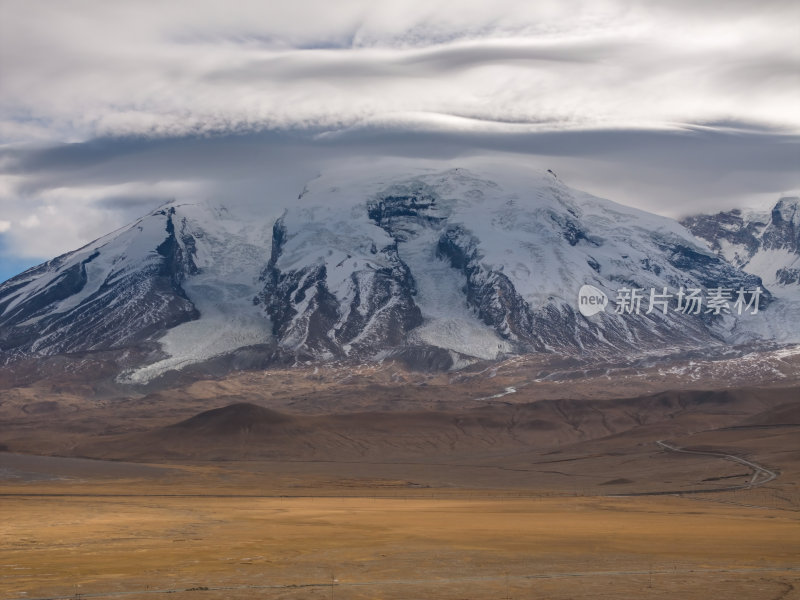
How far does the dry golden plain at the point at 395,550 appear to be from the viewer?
40938mm

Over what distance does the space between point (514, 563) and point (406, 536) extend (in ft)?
44.7

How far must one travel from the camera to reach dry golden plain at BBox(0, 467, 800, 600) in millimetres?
40938

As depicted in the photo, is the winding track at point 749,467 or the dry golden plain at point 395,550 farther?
the winding track at point 749,467

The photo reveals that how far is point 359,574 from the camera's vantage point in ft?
147

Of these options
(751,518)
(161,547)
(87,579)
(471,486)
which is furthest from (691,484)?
(87,579)

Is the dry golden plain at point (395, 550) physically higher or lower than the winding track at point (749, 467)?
higher

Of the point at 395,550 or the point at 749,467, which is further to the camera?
the point at 749,467

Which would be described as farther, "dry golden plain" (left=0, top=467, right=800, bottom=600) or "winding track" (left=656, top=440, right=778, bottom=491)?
"winding track" (left=656, top=440, right=778, bottom=491)

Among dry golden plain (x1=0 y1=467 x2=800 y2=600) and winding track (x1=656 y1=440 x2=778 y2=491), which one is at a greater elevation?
dry golden plain (x1=0 y1=467 x2=800 y2=600)

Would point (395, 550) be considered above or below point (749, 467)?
above

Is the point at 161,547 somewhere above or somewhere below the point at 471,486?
above

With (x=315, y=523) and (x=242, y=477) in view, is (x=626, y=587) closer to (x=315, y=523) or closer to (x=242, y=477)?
(x=315, y=523)

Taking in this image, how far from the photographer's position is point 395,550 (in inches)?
2119

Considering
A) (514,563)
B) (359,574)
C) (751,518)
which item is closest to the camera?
(359,574)
